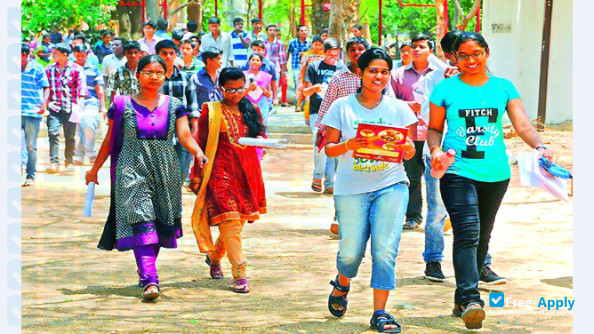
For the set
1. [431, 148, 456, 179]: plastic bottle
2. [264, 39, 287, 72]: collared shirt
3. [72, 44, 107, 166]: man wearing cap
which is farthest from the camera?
[264, 39, 287, 72]: collared shirt

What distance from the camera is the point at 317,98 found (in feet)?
40.6

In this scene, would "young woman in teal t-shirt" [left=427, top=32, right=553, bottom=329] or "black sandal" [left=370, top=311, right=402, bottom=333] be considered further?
"young woman in teal t-shirt" [left=427, top=32, right=553, bottom=329]

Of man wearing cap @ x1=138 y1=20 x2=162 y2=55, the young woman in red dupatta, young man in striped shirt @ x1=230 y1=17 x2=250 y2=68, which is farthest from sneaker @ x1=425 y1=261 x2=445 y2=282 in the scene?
young man in striped shirt @ x1=230 y1=17 x2=250 y2=68

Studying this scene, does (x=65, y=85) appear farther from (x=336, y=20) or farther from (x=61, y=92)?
(x=336, y=20)

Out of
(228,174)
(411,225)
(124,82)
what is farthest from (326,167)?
(228,174)

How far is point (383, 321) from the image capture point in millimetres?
6168

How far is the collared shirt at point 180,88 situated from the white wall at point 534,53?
31.0 ft

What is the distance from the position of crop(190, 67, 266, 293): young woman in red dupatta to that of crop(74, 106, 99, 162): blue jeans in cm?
830

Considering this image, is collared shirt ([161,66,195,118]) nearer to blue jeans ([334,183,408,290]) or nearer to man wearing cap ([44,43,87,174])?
blue jeans ([334,183,408,290])

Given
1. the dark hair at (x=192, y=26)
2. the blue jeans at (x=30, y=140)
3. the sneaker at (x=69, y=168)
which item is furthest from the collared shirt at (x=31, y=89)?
the dark hair at (x=192, y=26)

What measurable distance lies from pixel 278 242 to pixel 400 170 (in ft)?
11.2

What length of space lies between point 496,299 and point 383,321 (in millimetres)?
1234

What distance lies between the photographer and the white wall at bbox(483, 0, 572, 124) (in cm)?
1836

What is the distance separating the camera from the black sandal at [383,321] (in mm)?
6145
